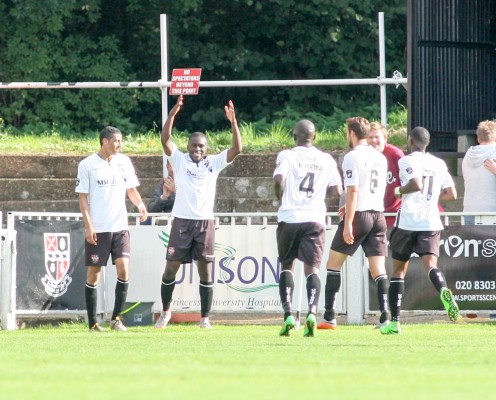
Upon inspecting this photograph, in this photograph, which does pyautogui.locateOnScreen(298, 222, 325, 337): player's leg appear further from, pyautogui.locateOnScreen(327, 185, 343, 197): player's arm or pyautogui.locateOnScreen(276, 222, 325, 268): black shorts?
pyautogui.locateOnScreen(327, 185, 343, 197): player's arm

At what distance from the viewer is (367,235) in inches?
519

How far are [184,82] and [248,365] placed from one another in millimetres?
9665

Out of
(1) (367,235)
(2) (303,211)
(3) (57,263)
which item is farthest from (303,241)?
(3) (57,263)

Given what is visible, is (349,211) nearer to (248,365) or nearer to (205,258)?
(205,258)

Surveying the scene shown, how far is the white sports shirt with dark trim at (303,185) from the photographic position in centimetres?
1252

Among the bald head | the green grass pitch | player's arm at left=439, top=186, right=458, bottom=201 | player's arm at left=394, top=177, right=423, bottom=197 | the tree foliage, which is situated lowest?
the green grass pitch

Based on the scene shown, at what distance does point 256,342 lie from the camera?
37.7ft

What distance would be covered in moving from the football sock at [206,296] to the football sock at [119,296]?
79 cm

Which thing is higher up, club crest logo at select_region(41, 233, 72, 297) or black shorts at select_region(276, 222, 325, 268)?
black shorts at select_region(276, 222, 325, 268)

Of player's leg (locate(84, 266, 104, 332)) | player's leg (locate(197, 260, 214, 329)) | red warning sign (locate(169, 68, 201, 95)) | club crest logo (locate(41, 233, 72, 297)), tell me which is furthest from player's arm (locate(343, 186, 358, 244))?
red warning sign (locate(169, 68, 201, 95))

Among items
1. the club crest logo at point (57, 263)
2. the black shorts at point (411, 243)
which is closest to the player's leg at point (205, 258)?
the club crest logo at point (57, 263)

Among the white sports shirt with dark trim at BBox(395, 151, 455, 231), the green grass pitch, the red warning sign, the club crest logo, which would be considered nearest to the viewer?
the green grass pitch

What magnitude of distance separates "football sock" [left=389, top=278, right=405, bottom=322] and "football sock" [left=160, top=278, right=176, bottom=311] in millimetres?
2504

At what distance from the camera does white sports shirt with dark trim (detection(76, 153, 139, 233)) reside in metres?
14.2
